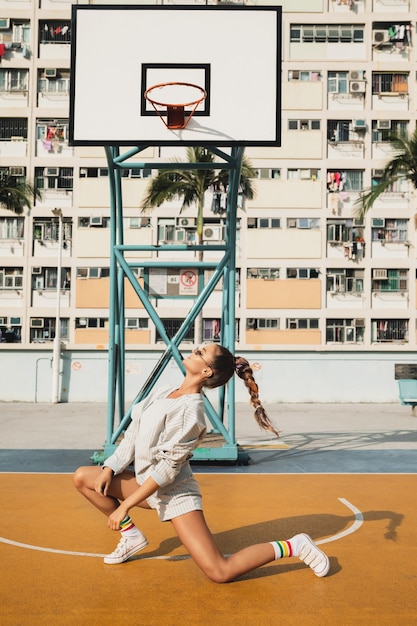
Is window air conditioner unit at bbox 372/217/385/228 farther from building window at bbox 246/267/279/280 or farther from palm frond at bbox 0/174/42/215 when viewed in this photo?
palm frond at bbox 0/174/42/215

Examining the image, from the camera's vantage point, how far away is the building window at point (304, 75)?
104 ft

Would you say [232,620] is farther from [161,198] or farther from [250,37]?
[161,198]

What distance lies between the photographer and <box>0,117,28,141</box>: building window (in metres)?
31.6

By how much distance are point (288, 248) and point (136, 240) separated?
6.88 metres

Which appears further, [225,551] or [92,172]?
[92,172]

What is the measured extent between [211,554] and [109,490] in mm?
850

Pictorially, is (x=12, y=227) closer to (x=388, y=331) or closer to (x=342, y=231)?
(x=342, y=231)

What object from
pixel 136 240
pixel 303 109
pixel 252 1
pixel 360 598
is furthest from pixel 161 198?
pixel 360 598

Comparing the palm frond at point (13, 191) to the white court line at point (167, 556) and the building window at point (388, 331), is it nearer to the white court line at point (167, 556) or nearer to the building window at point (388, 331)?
the building window at point (388, 331)

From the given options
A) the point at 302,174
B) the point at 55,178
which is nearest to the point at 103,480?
the point at 302,174

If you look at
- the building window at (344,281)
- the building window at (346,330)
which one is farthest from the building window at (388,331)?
the building window at (344,281)

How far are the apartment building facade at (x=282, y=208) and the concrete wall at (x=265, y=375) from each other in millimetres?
4773

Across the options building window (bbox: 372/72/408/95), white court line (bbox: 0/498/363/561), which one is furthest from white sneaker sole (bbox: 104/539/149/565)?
building window (bbox: 372/72/408/95)

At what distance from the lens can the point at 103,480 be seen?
14.5 ft
